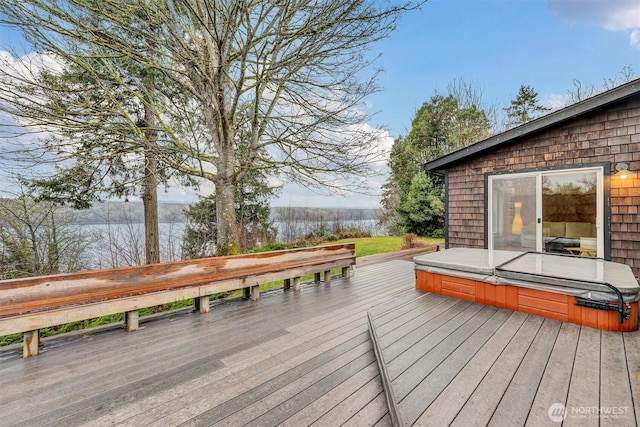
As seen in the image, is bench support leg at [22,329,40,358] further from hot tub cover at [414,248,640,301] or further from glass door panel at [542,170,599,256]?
glass door panel at [542,170,599,256]

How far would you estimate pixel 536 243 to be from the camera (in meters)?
5.07

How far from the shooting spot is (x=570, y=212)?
→ 4.69 meters

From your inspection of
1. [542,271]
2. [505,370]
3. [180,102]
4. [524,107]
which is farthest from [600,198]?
[524,107]

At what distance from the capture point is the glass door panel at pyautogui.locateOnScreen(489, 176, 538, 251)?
16.8ft

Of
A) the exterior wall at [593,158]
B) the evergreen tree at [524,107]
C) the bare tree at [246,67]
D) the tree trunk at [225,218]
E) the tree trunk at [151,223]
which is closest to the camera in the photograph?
the bare tree at [246,67]

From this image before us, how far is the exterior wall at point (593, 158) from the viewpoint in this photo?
4102 mm

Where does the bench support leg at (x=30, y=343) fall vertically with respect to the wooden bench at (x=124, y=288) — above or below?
below

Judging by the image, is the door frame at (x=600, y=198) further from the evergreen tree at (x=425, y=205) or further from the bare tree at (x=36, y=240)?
the bare tree at (x=36, y=240)

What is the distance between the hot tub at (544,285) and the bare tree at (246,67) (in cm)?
238

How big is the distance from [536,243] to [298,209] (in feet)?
27.4

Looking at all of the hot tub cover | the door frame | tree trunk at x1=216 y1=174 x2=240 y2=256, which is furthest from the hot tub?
tree trunk at x1=216 y1=174 x2=240 y2=256

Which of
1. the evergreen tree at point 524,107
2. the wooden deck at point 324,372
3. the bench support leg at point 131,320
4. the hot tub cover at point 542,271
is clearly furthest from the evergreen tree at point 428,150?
the bench support leg at point 131,320

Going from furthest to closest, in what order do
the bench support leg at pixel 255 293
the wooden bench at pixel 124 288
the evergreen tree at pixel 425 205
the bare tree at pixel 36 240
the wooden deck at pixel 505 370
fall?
the evergreen tree at pixel 425 205
the bare tree at pixel 36 240
the bench support leg at pixel 255 293
the wooden bench at pixel 124 288
the wooden deck at pixel 505 370

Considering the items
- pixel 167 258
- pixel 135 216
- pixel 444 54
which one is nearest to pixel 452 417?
pixel 167 258
